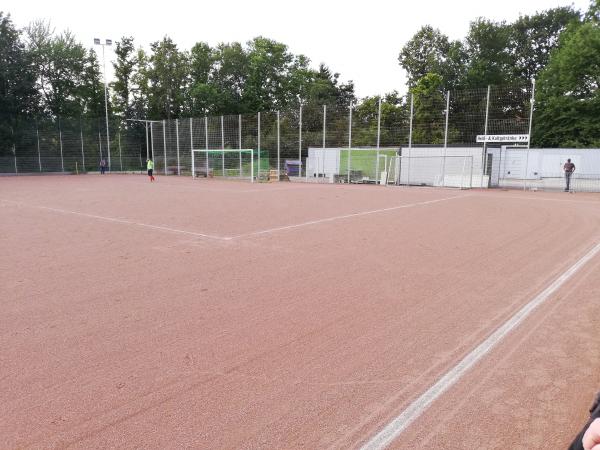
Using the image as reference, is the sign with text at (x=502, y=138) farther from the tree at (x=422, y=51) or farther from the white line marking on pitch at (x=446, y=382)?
the tree at (x=422, y=51)

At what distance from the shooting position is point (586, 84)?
4200cm

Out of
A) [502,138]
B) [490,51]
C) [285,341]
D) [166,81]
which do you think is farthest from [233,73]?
[285,341]

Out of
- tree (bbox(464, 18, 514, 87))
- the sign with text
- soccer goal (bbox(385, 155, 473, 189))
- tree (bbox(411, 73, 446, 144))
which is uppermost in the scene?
tree (bbox(464, 18, 514, 87))

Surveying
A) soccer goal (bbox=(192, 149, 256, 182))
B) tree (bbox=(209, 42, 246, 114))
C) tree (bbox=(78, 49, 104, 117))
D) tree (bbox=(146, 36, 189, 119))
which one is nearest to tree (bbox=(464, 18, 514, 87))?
tree (bbox=(209, 42, 246, 114))

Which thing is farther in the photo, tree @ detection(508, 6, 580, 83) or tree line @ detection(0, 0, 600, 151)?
tree @ detection(508, 6, 580, 83)

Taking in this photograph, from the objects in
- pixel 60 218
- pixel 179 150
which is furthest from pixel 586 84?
pixel 60 218

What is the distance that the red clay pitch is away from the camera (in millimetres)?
2980

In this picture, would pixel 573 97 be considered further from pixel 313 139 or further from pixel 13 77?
pixel 13 77

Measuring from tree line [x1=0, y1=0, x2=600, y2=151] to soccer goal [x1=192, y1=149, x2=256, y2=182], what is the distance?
35.6 feet

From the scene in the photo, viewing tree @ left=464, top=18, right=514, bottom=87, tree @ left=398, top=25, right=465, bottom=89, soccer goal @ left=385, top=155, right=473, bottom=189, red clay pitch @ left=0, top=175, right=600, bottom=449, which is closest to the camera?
red clay pitch @ left=0, top=175, right=600, bottom=449

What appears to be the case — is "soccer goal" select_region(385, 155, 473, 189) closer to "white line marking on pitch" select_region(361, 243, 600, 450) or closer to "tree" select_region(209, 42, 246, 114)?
"white line marking on pitch" select_region(361, 243, 600, 450)

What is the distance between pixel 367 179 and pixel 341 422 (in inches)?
1164

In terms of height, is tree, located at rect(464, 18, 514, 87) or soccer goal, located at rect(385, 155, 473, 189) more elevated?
tree, located at rect(464, 18, 514, 87)

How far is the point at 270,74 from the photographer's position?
197 ft
